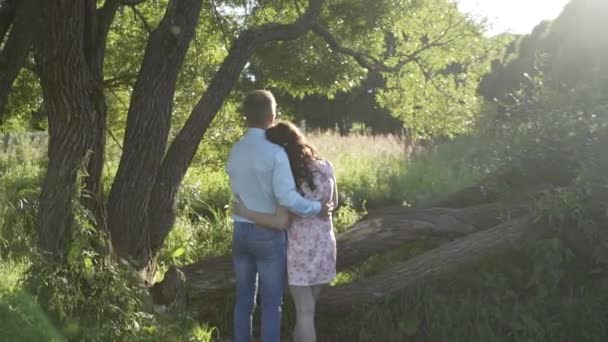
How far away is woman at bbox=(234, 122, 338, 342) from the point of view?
4980mm

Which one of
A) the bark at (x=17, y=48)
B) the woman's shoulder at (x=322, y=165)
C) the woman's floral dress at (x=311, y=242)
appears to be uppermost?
the bark at (x=17, y=48)

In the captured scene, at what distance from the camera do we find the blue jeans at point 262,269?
4.95 m

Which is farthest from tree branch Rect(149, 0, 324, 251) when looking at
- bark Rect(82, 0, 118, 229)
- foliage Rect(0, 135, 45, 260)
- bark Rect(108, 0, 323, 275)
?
foliage Rect(0, 135, 45, 260)

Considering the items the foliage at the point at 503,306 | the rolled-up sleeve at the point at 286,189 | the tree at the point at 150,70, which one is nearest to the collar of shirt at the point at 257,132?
the rolled-up sleeve at the point at 286,189

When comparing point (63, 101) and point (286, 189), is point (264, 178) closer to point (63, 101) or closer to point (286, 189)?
point (286, 189)

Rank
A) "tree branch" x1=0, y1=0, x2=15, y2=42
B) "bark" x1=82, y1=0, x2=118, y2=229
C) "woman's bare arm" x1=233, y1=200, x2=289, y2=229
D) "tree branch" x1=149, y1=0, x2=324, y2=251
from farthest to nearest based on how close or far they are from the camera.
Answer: "tree branch" x1=0, y1=0, x2=15, y2=42
"tree branch" x1=149, y1=0, x2=324, y2=251
"bark" x1=82, y1=0, x2=118, y2=229
"woman's bare arm" x1=233, y1=200, x2=289, y2=229

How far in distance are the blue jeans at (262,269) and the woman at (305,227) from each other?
93 millimetres

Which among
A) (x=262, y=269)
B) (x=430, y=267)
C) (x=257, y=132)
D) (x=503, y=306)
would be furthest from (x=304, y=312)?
(x=503, y=306)

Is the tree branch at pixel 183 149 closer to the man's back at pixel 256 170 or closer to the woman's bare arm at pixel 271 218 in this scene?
the man's back at pixel 256 170

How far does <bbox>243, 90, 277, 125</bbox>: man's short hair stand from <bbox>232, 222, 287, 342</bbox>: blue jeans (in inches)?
25.0

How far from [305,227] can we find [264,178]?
44cm

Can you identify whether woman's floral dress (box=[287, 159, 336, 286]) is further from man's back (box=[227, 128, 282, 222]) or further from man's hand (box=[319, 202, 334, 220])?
man's back (box=[227, 128, 282, 222])

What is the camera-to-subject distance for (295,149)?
5012mm

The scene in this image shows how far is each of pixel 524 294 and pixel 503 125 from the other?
1.53 m
